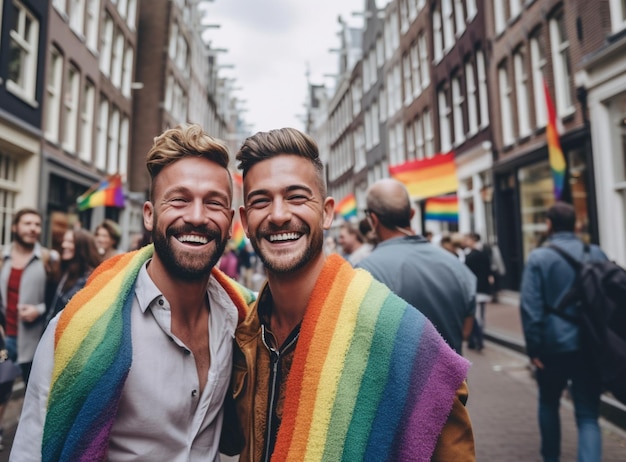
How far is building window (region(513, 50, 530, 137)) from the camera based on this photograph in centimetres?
1374

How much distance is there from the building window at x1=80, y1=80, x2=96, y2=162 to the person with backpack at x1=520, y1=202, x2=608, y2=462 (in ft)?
47.9

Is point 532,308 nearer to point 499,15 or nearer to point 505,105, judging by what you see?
point 505,105

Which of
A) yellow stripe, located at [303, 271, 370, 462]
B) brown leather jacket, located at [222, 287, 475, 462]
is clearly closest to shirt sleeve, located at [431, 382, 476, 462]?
brown leather jacket, located at [222, 287, 475, 462]

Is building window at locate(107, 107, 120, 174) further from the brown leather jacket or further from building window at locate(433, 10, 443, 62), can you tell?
the brown leather jacket

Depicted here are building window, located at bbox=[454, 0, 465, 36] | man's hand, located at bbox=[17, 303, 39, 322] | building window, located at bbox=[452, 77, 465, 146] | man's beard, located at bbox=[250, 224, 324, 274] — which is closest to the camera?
man's beard, located at bbox=[250, 224, 324, 274]

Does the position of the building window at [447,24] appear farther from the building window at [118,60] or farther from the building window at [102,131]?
the building window at [102,131]

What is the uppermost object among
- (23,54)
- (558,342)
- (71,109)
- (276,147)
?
(23,54)

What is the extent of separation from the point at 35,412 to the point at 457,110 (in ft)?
61.6

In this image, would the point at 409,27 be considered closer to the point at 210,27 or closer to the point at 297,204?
the point at 210,27

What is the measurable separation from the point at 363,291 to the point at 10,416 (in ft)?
16.9

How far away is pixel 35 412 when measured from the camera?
1.40m

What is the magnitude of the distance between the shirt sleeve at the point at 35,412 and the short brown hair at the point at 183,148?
0.69m

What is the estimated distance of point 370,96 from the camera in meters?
31.0

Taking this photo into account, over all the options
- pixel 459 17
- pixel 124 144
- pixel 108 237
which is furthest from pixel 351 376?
pixel 124 144
